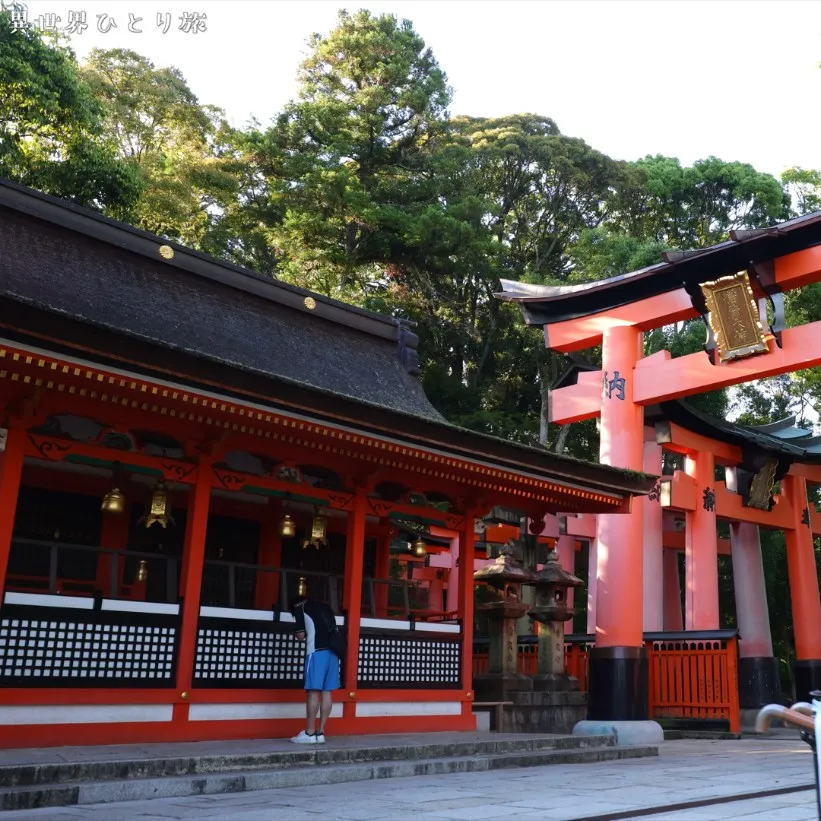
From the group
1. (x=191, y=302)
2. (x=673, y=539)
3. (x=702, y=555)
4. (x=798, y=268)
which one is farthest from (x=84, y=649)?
(x=673, y=539)

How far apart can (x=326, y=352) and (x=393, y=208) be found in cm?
1472

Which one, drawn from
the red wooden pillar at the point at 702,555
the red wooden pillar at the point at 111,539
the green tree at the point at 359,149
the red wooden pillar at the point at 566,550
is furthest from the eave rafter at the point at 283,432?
the green tree at the point at 359,149

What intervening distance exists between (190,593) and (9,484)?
7.22 feet

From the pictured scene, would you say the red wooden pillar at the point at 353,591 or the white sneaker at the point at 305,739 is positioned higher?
the red wooden pillar at the point at 353,591

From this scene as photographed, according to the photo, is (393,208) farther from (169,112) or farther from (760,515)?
(760,515)

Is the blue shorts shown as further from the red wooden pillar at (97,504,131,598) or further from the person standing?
the red wooden pillar at (97,504,131,598)

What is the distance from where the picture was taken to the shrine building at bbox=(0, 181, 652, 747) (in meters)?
8.22

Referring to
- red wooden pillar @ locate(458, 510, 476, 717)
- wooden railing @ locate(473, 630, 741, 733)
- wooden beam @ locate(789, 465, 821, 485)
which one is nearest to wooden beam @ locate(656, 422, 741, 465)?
wooden beam @ locate(789, 465, 821, 485)

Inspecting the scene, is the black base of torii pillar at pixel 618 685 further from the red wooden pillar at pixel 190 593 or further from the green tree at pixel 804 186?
the green tree at pixel 804 186

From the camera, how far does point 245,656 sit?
9.82 meters

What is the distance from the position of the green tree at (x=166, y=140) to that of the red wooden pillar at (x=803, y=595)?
65.8 feet

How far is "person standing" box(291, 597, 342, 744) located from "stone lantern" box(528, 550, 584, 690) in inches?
203

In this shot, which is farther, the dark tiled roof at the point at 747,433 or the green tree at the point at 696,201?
the green tree at the point at 696,201

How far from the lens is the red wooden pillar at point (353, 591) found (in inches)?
419
